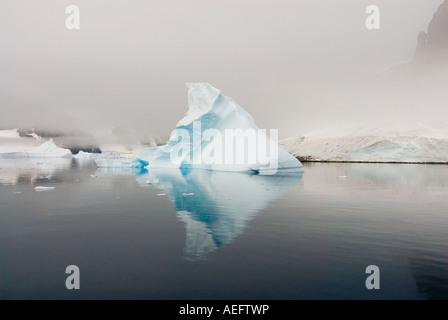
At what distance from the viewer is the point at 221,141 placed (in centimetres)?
3603

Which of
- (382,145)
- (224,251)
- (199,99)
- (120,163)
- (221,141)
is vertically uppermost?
(199,99)

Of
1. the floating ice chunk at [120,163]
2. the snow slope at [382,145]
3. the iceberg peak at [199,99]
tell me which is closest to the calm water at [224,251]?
the iceberg peak at [199,99]

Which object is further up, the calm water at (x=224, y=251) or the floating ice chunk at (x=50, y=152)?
the floating ice chunk at (x=50, y=152)

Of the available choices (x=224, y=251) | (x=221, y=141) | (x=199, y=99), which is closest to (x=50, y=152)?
(x=199, y=99)

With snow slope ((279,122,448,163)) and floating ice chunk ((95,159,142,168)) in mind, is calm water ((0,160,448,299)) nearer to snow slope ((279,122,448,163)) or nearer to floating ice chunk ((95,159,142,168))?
floating ice chunk ((95,159,142,168))

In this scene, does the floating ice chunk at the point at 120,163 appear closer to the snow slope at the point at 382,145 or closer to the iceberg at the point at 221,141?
the iceberg at the point at 221,141

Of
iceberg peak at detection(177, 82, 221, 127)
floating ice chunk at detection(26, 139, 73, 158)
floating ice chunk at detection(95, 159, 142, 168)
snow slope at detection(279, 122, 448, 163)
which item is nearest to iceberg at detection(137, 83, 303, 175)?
iceberg peak at detection(177, 82, 221, 127)

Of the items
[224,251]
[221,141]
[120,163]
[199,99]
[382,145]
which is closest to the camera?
[224,251]

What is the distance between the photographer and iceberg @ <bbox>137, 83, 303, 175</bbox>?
33.2 metres

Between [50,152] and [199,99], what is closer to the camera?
[199,99]

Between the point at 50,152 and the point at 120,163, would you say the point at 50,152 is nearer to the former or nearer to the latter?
the point at 50,152

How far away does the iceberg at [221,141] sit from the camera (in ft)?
109
